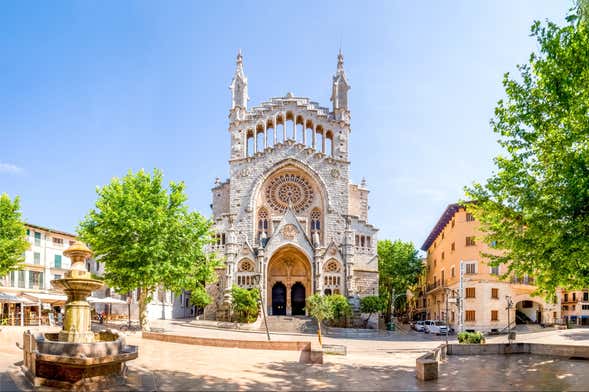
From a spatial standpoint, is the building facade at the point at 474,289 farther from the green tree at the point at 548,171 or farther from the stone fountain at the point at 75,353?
the stone fountain at the point at 75,353

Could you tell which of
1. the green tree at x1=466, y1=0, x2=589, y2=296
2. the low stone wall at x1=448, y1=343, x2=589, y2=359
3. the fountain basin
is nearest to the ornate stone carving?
the low stone wall at x1=448, y1=343, x2=589, y2=359

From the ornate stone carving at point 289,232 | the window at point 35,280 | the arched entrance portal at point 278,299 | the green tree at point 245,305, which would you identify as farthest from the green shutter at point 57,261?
the ornate stone carving at point 289,232

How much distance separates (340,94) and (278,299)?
83.9 feet

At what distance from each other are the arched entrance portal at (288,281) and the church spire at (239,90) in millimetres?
18477

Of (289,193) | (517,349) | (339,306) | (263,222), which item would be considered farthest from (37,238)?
(517,349)

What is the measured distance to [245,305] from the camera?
4738 centimetres

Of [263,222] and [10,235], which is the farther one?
[263,222]

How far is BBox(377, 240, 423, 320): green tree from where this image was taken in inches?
2714

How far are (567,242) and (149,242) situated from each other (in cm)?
2511

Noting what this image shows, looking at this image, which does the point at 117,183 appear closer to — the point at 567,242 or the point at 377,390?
the point at 377,390

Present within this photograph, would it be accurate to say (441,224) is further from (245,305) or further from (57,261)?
(57,261)

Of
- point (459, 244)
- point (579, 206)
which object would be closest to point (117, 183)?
point (579, 206)

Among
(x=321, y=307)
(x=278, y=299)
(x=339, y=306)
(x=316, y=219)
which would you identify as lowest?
(x=278, y=299)

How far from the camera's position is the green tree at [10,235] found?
3878 centimetres
